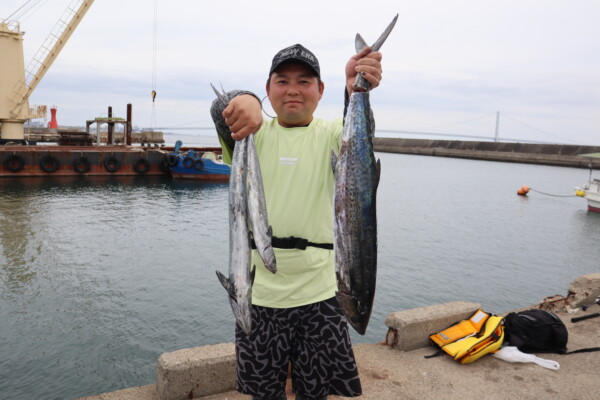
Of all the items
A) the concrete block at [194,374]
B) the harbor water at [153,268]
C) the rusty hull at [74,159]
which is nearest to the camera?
the concrete block at [194,374]

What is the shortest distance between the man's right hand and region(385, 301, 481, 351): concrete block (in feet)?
12.0

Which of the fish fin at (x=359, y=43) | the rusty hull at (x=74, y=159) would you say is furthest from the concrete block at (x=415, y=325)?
the rusty hull at (x=74, y=159)

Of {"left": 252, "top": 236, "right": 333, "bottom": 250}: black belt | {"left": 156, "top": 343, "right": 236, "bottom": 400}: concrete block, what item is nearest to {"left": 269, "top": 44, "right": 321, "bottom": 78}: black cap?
{"left": 252, "top": 236, "right": 333, "bottom": 250}: black belt

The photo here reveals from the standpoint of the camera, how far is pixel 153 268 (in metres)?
12.5

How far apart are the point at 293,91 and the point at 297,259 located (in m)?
1.04

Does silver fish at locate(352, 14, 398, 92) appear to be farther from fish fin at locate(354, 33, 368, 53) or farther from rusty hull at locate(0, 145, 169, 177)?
rusty hull at locate(0, 145, 169, 177)

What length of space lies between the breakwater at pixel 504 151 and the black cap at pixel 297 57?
70918mm

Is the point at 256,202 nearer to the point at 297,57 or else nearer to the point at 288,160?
the point at 288,160

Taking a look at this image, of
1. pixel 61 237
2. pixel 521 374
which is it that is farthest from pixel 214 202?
pixel 521 374

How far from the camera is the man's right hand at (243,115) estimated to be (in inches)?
87.6

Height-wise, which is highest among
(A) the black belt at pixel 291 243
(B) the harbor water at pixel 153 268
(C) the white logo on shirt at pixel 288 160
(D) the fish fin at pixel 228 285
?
(C) the white logo on shirt at pixel 288 160

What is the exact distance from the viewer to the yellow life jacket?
4.83 metres

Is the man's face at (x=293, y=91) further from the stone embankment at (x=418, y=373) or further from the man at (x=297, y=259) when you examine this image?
the stone embankment at (x=418, y=373)

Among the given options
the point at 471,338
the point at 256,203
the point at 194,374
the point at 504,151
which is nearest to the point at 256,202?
the point at 256,203
